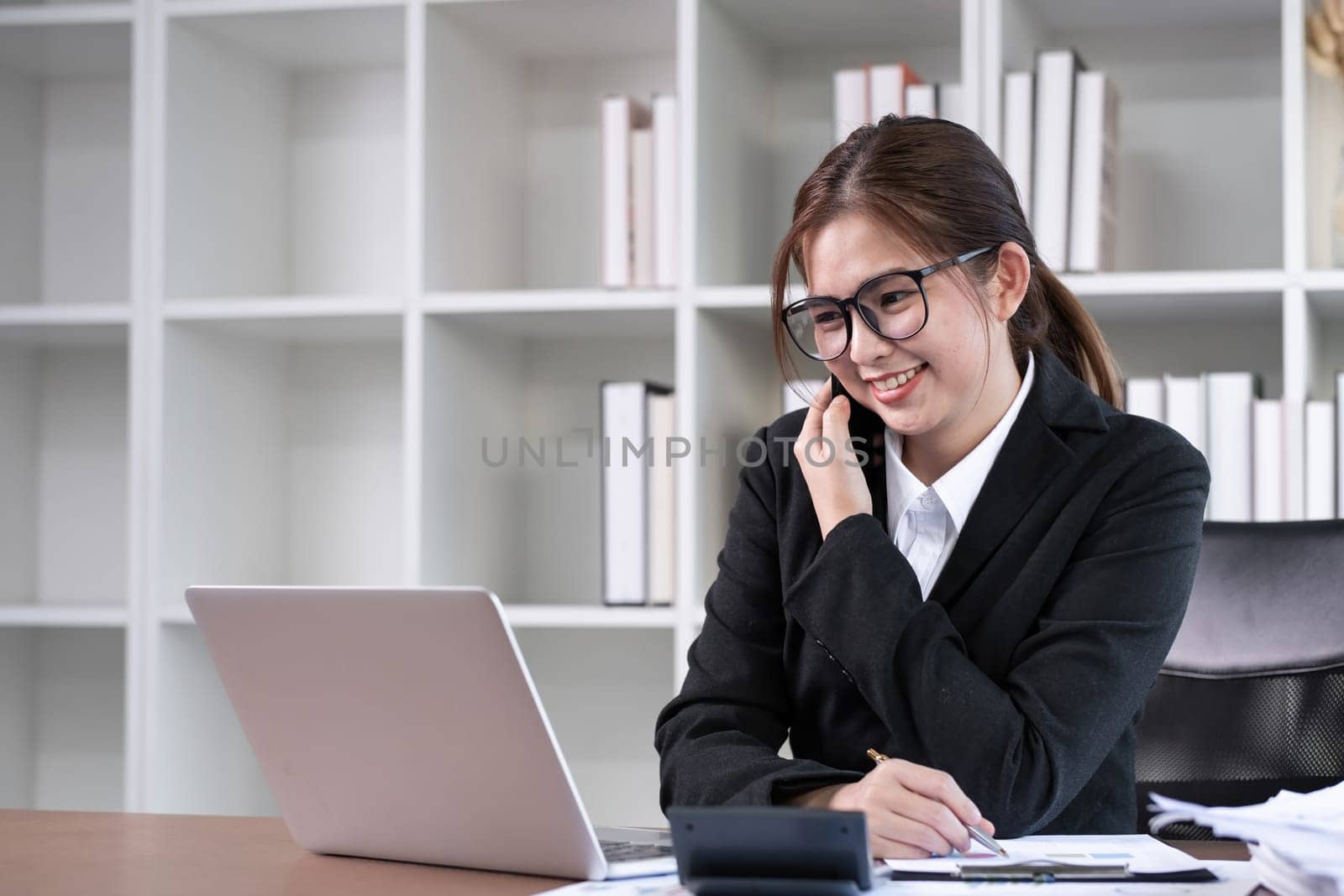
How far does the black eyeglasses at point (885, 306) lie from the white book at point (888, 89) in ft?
2.69

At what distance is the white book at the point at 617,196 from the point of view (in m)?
2.17

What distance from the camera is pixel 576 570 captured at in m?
2.49

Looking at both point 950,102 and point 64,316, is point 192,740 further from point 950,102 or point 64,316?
point 950,102

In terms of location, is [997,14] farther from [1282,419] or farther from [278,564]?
[278,564]

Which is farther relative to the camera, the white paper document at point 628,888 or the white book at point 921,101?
the white book at point 921,101

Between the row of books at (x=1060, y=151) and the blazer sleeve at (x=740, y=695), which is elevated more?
the row of books at (x=1060, y=151)

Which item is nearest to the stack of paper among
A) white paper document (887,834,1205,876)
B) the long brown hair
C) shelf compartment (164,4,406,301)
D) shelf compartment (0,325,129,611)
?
white paper document (887,834,1205,876)

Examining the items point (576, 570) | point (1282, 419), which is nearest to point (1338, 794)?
point (1282, 419)

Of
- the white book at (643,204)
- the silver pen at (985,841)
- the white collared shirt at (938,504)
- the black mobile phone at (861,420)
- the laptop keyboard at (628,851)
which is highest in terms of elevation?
the white book at (643,204)

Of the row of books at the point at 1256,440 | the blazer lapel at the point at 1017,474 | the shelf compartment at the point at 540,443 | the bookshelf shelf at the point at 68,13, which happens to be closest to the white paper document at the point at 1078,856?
the blazer lapel at the point at 1017,474

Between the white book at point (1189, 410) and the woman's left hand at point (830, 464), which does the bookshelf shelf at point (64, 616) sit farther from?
the white book at point (1189, 410)

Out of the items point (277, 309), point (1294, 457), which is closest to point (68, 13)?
point (277, 309)

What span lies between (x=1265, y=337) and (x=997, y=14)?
709mm

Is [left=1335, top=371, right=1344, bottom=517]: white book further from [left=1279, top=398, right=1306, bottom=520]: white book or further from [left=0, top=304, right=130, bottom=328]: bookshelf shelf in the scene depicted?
[left=0, top=304, right=130, bottom=328]: bookshelf shelf
